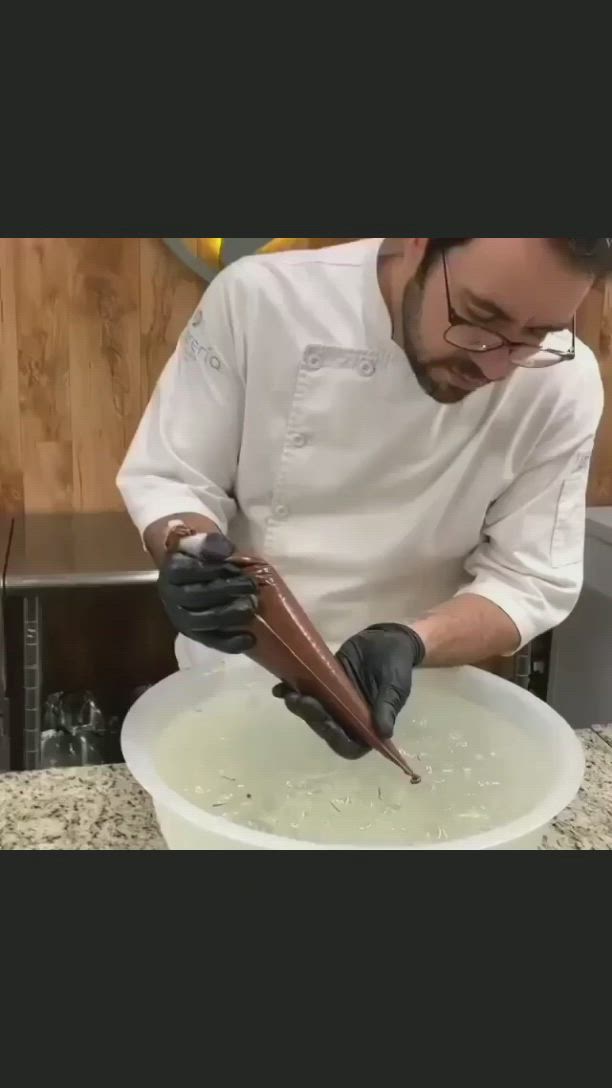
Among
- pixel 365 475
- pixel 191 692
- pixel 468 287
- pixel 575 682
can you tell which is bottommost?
pixel 575 682

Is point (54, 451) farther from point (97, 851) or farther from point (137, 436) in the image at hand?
point (97, 851)

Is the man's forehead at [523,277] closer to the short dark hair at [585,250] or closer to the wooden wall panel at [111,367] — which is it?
the short dark hair at [585,250]

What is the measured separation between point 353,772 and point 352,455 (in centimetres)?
25

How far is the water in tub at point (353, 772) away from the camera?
0.63 metres

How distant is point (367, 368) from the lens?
0.70m

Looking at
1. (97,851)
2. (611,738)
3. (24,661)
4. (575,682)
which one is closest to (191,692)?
(97,851)

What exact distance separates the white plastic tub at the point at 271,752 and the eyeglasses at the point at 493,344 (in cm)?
25

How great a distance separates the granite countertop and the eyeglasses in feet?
1.09

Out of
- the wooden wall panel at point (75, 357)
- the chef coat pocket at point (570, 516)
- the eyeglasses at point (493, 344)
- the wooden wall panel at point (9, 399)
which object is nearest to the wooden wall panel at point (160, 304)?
the wooden wall panel at point (75, 357)

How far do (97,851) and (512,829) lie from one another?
266 millimetres

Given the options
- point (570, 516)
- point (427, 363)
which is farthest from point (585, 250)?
point (570, 516)

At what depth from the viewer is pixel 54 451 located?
0.92m

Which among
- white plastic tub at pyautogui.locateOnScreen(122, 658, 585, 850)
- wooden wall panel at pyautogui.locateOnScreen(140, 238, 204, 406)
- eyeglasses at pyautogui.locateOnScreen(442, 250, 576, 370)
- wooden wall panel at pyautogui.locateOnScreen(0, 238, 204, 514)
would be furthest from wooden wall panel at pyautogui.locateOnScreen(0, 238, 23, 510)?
eyeglasses at pyautogui.locateOnScreen(442, 250, 576, 370)

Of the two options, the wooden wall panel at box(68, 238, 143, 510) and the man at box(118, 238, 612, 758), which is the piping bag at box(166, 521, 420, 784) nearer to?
the man at box(118, 238, 612, 758)
